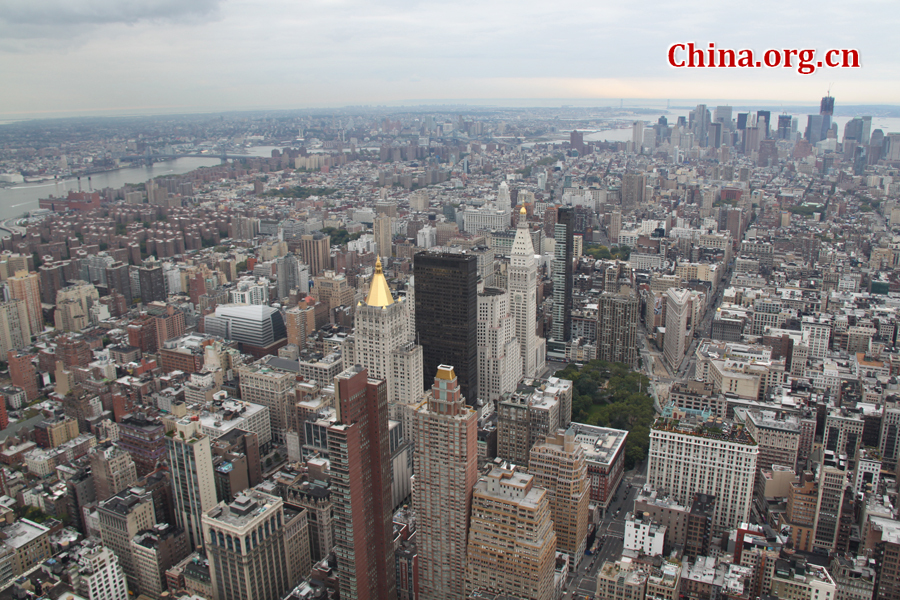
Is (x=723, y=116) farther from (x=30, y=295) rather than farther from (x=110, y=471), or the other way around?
(x=110, y=471)

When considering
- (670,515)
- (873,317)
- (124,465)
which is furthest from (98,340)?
(873,317)

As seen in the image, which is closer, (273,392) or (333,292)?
(273,392)

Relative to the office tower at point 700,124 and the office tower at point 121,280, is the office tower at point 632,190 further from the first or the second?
the office tower at point 121,280

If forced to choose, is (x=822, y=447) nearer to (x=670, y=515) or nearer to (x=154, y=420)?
(x=670, y=515)

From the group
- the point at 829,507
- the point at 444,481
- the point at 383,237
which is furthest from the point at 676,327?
the point at 383,237

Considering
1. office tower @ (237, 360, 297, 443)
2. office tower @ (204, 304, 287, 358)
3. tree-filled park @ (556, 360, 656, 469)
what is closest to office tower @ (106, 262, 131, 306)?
office tower @ (204, 304, 287, 358)
